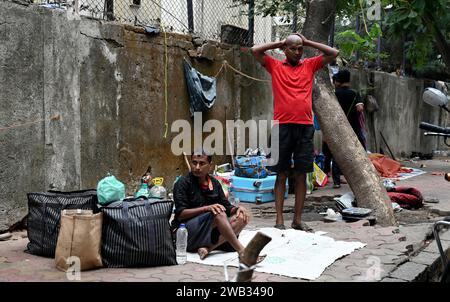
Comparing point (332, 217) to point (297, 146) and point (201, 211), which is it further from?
point (201, 211)

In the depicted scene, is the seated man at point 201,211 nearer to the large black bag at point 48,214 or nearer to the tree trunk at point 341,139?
the large black bag at point 48,214

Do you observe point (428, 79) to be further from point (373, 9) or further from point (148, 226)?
point (148, 226)

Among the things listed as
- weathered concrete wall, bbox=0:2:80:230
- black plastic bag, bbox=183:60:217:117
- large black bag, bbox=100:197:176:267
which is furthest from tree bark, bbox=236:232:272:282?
black plastic bag, bbox=183:60:217:117

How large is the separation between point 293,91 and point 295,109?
0.20 metres

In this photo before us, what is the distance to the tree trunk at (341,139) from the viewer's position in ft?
21.6

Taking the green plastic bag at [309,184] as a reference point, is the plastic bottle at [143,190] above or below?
above

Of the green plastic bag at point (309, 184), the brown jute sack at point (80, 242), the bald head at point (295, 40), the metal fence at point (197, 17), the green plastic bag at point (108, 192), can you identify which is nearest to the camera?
the brown jute sack at point (80, 242)

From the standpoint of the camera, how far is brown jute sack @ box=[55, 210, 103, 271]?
14.0ft

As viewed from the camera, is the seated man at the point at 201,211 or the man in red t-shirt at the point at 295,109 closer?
the seated man at the point at 201,211

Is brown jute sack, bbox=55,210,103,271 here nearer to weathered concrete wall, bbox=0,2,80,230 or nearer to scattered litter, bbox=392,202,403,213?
weathered concrete wall, bbox=0,2,80,230

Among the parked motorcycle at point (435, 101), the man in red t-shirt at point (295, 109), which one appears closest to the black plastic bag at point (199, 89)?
the man in red t-shirt at point (295, 109)

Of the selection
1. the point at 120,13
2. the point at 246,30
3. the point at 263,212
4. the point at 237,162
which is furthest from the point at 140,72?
the point at 246,30

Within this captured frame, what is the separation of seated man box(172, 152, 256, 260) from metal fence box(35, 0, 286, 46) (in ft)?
10.4

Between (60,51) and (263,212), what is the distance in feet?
10.5
